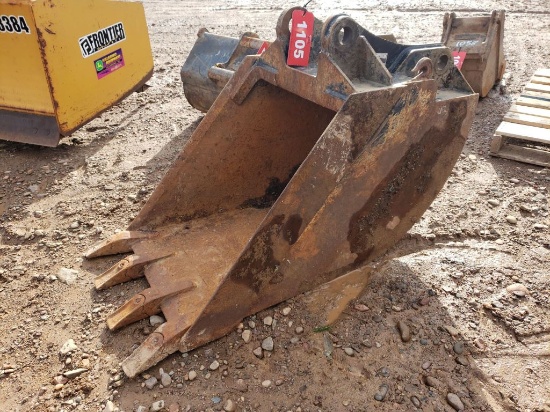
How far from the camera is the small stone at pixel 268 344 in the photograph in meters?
2.18

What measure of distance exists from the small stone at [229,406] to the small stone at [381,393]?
1.98ft

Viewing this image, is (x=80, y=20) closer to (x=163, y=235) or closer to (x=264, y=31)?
(x=163, y=235)

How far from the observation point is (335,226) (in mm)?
2205

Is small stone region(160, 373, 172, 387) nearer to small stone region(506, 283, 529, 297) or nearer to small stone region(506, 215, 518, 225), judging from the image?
small stone region(506, 283, 529, 297)

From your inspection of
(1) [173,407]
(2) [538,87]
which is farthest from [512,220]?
(1) [173,407]

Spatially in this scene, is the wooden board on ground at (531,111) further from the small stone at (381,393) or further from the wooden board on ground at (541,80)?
the small stone at (381,393)

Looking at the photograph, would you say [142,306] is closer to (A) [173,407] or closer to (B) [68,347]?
(B) [68,347]

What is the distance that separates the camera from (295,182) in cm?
198

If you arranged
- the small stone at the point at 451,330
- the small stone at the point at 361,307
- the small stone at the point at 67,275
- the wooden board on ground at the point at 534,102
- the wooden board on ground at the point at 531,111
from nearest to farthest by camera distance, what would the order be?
the small stone at the point at 451,330 → the small stone at the point at 361,307 → the small stone at the point at 67,275 → the wooden board on ground at the point at 531,111 → the wooden board on ground at the point at 534,102

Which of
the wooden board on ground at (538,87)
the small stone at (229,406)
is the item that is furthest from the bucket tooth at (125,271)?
the wooden board on ground at (538,87)

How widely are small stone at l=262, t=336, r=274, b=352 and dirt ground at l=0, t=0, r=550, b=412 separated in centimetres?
2

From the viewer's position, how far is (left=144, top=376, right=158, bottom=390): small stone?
203 cm

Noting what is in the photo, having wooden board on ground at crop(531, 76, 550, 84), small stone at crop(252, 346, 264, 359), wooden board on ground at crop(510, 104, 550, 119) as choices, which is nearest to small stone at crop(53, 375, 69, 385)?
small stone at crop(252, 346, 264, 359)

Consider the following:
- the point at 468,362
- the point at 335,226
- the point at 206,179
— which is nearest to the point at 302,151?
the point at 206,179
